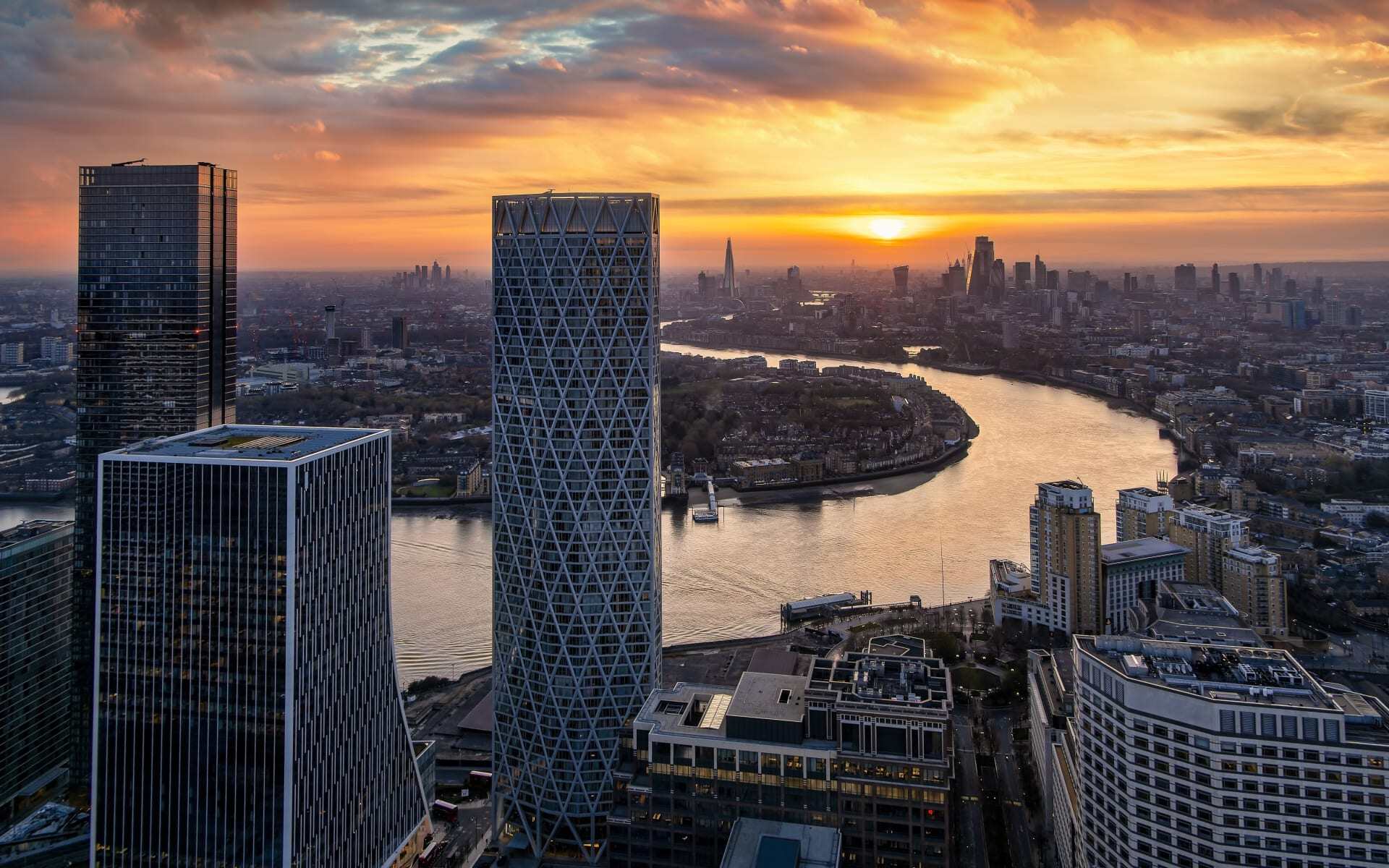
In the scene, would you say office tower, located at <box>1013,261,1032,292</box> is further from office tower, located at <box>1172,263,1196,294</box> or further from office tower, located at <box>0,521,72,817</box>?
office tower, located at <box>0,521,72,817</box>

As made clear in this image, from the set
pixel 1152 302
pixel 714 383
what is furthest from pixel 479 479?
pixel 1152 302

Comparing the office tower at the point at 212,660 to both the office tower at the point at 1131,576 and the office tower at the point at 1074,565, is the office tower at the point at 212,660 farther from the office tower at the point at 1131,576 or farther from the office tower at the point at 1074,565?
the office tower at the point at 1131,576

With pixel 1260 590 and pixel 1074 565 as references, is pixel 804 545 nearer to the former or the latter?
pixel 1074 565

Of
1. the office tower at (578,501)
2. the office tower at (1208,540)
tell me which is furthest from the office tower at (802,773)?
the office tower at (1208,540)

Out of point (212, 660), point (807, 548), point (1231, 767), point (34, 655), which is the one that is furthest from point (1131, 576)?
point (34, 655)

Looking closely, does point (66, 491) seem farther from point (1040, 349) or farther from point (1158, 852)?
point (1040, 349)

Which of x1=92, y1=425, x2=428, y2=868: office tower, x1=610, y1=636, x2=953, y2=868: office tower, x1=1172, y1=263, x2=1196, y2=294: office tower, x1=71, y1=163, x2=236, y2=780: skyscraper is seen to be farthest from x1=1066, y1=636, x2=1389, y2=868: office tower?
x1=1172, y1=263, x2=1196, y2=294: office tower
